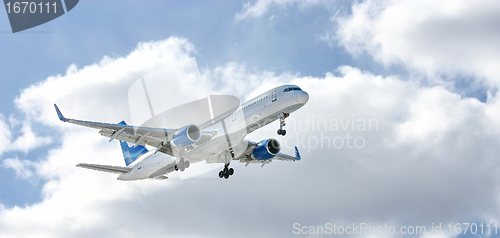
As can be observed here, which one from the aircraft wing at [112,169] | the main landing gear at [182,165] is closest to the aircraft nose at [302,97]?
the main landing gear at [182,165]

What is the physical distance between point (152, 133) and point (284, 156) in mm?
18908

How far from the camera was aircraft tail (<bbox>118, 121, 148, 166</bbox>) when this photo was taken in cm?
4909

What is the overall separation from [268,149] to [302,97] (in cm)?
1016

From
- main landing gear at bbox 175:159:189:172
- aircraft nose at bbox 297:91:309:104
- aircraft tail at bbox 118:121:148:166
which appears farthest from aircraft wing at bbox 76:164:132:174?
aircraft nose at bbox 297:91:309:104

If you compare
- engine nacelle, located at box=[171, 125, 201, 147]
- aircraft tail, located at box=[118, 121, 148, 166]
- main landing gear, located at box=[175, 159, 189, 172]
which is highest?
aircraft tail, located at box=[118, 121, 148, 166]

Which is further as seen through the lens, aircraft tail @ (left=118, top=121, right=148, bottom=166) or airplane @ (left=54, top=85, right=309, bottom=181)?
aircraft tail @ (left=118, top=121, right=148, bottom=166)

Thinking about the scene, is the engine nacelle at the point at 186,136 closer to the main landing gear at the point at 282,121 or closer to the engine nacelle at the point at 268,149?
the main landing gear at the point at 282,121

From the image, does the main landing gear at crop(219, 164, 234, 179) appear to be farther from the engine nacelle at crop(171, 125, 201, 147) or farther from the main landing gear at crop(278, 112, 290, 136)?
the main landing gear at crop(278, 112, 290, 136)

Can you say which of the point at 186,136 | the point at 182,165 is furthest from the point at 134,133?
the point at 182,165

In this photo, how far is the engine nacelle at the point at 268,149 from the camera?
44000 mm

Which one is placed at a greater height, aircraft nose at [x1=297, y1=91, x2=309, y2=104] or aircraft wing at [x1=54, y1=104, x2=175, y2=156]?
aircraft nose at [x1=297, y1=91, x2=309, y2=104]

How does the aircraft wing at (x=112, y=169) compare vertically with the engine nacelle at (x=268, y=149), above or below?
below

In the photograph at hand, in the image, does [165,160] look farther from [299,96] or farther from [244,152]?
[299,96]

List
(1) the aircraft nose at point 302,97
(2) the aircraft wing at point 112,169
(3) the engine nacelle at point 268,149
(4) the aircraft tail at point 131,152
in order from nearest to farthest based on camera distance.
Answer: (1) the aircraft nose at point 302,97 → (2) the aircraft wing at point 112,169 → (3) the engine nacelle at point 268,149 → (4) the aircraft tail at point 131,152
